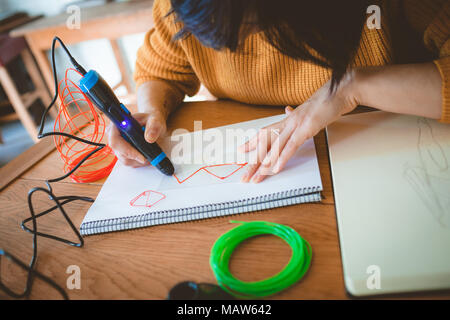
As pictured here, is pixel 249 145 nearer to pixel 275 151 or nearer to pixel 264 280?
pixel 275 151

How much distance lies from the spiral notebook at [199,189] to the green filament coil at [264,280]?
1.6 inches

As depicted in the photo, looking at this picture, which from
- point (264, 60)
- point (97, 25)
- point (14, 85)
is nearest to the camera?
point (264, 60)

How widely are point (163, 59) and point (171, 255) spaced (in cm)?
53

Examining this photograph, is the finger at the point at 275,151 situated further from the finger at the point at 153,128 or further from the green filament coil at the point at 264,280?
the finger at the point at 153,128

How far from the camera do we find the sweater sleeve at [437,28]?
47 centimetres

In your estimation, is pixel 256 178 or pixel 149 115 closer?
pixel 256 178

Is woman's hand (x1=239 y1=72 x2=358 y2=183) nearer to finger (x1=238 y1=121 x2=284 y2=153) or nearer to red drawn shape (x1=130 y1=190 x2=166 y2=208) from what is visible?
finger (x1=238 y1=121 x2=284 y2=153)

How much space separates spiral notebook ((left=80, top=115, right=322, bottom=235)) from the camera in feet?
1.50

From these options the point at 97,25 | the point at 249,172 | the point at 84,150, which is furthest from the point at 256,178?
the point at 97,25

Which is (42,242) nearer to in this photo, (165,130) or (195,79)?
(165,130)

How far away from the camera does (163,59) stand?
0.79 metres

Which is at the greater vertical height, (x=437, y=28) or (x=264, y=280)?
(x=437, y=28)

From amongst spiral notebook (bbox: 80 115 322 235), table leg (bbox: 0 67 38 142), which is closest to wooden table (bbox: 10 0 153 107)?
table leg (bbox: 0 67 38 142)
